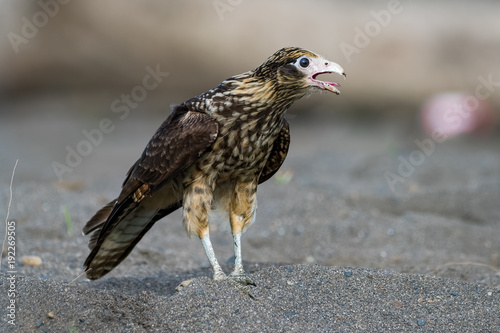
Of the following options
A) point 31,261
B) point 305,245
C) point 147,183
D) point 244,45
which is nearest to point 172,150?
point 147,183

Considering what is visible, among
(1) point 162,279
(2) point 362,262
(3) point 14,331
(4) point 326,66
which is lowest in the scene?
(3) point 14,331

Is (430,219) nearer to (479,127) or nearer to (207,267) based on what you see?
(207,267)

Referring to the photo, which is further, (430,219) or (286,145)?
(430,219)

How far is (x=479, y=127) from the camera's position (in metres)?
9.85

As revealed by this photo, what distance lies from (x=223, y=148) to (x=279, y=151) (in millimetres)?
551

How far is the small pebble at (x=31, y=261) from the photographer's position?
192 inches

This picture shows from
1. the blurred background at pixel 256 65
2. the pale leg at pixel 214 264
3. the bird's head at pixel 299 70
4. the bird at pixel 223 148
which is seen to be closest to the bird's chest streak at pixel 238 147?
the bird at pixel 223 148

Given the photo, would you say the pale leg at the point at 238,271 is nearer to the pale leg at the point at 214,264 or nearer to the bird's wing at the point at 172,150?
the pale leg at the point at 214,264

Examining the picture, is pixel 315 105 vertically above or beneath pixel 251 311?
above

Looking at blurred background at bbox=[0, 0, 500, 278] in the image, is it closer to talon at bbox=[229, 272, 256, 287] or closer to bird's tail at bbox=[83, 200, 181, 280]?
bird's tail at bbox=[83, 200, 181, 280]

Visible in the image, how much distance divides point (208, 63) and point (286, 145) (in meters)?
5.99

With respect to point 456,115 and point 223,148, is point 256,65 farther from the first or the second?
point 223,148

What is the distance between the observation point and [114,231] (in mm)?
4410

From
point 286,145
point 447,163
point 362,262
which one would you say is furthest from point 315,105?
point 286,145
